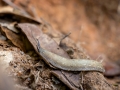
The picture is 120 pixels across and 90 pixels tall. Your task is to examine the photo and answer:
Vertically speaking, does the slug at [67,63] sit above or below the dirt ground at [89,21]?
below

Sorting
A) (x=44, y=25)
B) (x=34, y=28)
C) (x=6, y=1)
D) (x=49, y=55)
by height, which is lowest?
(x=49, y=55)

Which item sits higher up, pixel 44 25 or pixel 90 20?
pixel 90 20

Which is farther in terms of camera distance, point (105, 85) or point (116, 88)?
point (116, 88)

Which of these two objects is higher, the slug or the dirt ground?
the dirt ground

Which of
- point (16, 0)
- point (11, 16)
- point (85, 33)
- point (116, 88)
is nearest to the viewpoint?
point (116, 88)

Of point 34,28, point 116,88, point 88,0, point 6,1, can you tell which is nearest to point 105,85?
point 116,88

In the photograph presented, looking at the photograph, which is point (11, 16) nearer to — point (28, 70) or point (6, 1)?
point (6, 1)

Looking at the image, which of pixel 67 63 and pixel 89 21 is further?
pixel 89 21

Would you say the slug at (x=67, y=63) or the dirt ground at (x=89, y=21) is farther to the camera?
the dirt ground at (x=89, y=21)
